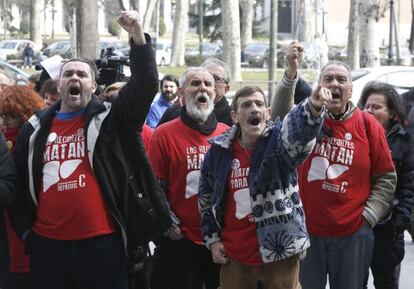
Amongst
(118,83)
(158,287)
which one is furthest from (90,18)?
(158,287)

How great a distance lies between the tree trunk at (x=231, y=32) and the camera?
3603 cm

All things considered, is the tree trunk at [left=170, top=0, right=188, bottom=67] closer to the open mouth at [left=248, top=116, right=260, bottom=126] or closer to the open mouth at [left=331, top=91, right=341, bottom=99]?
the open mouth at [left=331, top=91, right=341, bottom=99]

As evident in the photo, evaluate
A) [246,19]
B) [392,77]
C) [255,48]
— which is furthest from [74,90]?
[246,19]

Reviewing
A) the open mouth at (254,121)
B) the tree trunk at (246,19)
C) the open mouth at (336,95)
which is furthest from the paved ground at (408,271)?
the tree trunk at (246,19)

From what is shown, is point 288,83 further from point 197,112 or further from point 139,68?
point 139,68

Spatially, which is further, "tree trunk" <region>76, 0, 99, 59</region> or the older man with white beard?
"tree trunk" <region>76, 0, 99, 59</region>

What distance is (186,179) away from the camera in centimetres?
655

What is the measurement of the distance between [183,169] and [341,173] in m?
1.11

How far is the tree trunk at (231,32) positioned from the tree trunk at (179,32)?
1150 cm

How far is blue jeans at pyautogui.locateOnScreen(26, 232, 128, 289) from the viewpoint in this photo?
17.8 ft

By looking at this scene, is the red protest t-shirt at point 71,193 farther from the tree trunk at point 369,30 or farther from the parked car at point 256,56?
the parked car at point 256,56

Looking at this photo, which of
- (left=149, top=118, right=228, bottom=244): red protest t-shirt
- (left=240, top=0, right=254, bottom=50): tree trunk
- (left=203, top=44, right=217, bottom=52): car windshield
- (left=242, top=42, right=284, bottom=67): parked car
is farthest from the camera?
(left=240, top=0, right=254, bottom=50): tree trunk

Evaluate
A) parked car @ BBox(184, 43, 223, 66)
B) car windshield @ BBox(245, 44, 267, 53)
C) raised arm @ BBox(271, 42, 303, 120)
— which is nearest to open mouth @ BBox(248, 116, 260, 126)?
raised arm @ BBox(271, 42, 303, 120)

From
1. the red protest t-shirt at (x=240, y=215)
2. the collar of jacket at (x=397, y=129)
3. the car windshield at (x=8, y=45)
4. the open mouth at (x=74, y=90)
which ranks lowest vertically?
the red protest t-shirt at (x=240, y=215)
